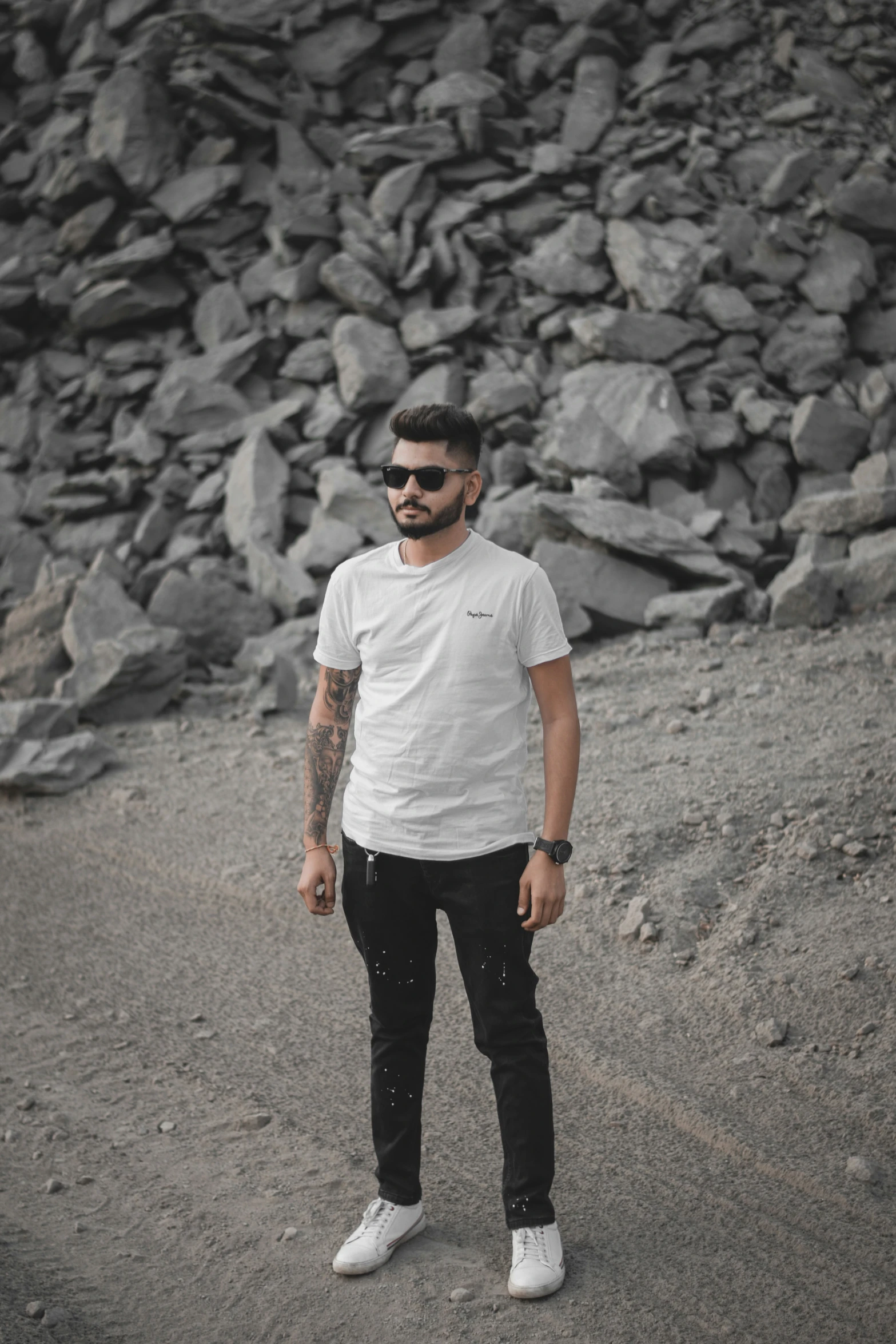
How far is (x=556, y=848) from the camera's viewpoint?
273cm

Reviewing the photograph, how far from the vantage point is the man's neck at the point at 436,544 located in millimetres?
2859

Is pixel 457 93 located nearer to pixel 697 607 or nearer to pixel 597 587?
pixel 597 587

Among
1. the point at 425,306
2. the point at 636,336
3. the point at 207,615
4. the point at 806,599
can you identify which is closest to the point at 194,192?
the point at 425,306

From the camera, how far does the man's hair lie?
9.23 ft

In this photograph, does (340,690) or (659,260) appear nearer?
(340,690)

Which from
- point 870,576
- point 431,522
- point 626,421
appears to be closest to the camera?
point 431,522

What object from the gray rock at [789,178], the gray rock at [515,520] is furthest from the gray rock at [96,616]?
the gray rock at [789,178]

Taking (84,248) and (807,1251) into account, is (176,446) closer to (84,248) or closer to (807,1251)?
(84,248)

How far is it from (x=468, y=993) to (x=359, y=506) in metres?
8.24

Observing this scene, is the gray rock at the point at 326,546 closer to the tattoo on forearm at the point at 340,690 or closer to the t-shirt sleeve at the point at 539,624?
the tattoo on forearm at the point at 340,690

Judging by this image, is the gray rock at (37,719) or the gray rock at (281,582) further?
the gray rock at (281,582)

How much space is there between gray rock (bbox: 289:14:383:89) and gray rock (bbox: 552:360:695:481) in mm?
6814

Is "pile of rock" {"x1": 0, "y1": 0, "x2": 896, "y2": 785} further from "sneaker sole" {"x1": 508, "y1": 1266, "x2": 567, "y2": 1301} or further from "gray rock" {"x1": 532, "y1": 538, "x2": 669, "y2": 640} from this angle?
"sneaker sole" {"x1": 508, "y1": 1266, "x2": 567, "y2": 1301}

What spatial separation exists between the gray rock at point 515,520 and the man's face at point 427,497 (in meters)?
6.14
